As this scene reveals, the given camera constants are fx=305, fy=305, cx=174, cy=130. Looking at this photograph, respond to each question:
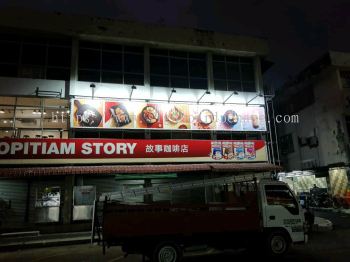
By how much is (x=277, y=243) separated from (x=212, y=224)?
2441 mm

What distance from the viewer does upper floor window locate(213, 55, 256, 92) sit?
23.6 meters

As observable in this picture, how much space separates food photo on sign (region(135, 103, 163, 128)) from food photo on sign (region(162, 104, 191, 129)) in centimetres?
41

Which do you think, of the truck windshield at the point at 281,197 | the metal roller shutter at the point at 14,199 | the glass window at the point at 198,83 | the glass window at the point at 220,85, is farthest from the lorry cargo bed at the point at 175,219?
the glass window at the point at 220,85

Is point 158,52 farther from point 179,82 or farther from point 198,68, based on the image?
point 198,68

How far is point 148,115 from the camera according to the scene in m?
20.1

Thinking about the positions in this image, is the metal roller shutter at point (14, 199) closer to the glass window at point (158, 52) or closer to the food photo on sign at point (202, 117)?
the food photo on sign at point (202, 117)

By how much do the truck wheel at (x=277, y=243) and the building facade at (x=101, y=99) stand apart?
344 inches

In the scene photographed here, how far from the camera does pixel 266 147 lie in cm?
2211

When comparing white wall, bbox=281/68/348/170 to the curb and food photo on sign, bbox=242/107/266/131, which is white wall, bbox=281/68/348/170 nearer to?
food photo on sign, bbox=242/107/266/131

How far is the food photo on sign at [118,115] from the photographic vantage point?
19250 millimetres

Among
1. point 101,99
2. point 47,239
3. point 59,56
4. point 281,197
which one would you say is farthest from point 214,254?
point 59,56

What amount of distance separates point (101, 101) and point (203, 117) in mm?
6963

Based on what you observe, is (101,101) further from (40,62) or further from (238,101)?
(238,101)

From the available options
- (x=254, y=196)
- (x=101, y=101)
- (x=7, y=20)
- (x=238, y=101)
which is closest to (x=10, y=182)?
(x=101, y=101)
